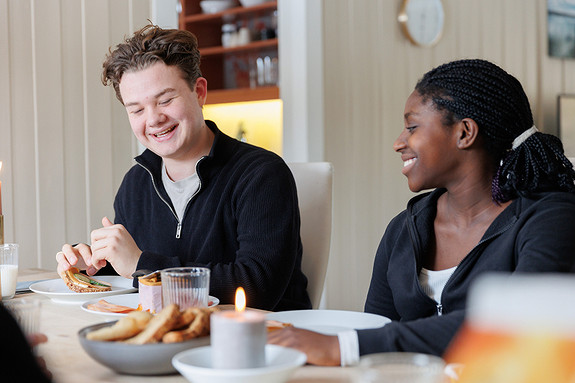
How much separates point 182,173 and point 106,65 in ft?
1.17

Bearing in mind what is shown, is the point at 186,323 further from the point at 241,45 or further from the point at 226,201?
the point at 241,45

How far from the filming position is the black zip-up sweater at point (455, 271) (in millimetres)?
956

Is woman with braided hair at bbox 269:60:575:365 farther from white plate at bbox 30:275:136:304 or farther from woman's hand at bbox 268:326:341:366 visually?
white plate at bbox 30:275:136:304

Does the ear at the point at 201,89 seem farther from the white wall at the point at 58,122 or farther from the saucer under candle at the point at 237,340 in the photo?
the saucer under candle at the point at 237,340

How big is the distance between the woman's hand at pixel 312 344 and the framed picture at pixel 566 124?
14.7 ft

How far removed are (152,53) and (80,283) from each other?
0.62 meters

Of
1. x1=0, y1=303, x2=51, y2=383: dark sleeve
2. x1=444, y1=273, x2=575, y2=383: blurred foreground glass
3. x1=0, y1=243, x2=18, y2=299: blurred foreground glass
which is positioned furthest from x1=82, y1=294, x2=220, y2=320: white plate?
x1=444, y1=273, x2=575, y2=383: blurred foreground glass

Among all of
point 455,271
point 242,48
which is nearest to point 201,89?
point 455,271

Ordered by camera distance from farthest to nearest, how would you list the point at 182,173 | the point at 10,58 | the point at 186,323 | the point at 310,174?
the point at 10,58, the point at 310,174, the point at 182,173, the point at 186,323

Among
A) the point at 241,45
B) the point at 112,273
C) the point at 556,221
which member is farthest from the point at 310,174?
the point at 241,45

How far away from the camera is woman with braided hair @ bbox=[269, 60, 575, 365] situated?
1338 millimetres

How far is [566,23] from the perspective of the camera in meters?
5.04

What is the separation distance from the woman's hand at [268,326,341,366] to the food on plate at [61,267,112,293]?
71 centimetres

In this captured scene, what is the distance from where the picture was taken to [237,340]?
71 cm
